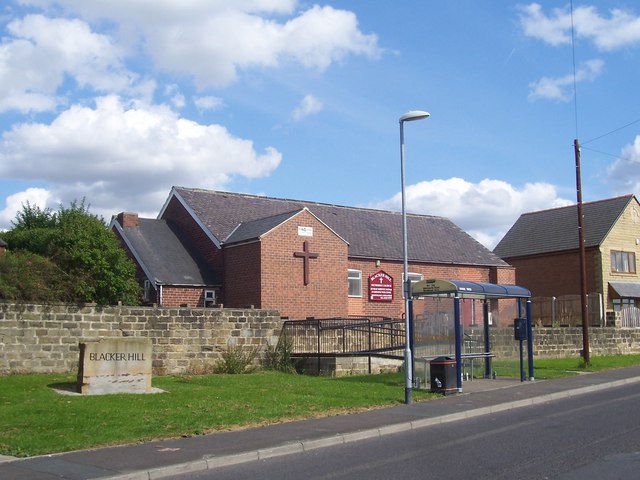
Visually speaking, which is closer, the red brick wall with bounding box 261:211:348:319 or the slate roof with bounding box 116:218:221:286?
the red brick wall with bounding box 261:211:348:319

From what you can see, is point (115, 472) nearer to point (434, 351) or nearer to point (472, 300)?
point (434, 351)

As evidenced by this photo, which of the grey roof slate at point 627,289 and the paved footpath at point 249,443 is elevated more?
the grey roof slate at point 627,289

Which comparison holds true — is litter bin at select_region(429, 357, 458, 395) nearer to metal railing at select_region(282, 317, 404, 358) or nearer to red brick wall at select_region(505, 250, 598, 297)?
metal railing at select_region(282, 317, 404, 358)

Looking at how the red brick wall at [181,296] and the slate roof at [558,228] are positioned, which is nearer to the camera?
the red brick wall at [181,296]

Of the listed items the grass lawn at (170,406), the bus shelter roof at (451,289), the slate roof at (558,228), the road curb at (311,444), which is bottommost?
the road curb at (311,444)

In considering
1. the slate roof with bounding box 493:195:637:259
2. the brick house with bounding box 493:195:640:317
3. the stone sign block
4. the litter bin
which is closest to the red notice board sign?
the brick house with bounding box 493:195:640:317

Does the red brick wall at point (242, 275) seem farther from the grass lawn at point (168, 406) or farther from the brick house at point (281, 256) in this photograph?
the grass lawn at point (168, 406)

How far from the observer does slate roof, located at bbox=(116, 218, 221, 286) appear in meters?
32.3

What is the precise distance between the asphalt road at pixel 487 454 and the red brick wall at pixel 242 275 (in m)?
17.6

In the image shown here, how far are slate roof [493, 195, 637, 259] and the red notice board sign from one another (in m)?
15.5

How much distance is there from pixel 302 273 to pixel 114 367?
15336 mm

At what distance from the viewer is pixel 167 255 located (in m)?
34.0

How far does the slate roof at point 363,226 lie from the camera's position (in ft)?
119

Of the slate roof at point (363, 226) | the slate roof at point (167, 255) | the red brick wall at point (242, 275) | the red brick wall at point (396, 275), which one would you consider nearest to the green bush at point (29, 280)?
the slate roof at point (167, 255)
